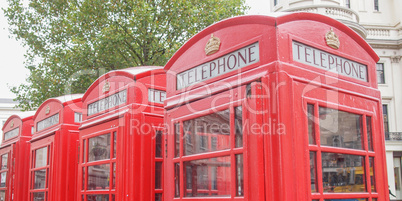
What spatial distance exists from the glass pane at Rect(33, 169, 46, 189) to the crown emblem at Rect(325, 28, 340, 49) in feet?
17.8

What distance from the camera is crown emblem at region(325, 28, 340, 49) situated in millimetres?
3625

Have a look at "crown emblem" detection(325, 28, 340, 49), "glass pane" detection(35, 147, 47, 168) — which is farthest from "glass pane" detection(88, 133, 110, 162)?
"crown emblem" detection(325, 28, 340, 49)

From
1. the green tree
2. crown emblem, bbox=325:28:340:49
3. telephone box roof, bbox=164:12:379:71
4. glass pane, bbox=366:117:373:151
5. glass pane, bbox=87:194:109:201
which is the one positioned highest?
the green tree

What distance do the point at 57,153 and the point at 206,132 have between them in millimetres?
3950

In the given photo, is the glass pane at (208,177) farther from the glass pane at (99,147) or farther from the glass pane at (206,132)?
the glass pane at (99,147)

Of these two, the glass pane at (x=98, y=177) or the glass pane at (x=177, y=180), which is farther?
the glass pane at (x=98, y=177)

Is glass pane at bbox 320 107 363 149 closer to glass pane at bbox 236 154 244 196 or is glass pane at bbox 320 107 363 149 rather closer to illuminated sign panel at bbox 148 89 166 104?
glass pane at bbox 236 154 244 196

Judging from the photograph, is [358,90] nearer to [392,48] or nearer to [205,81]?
[205,81]

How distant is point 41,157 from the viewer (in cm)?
749

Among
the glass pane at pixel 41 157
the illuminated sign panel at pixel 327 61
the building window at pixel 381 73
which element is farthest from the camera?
the building window at pixel 381 73

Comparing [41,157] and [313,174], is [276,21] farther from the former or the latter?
[41,157]

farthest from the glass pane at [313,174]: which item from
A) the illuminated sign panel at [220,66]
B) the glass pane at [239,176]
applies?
the illuminated sign panel at [220,66]

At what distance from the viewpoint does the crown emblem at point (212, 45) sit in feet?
12.6

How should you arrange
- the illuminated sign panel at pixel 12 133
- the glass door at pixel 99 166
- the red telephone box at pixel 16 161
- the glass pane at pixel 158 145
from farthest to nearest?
the illuminated sign panel at pixel 12 133
the red telephone box at pixel 16 161
the glass pane at pixel 158 145
the glass door at pixel 99 166
